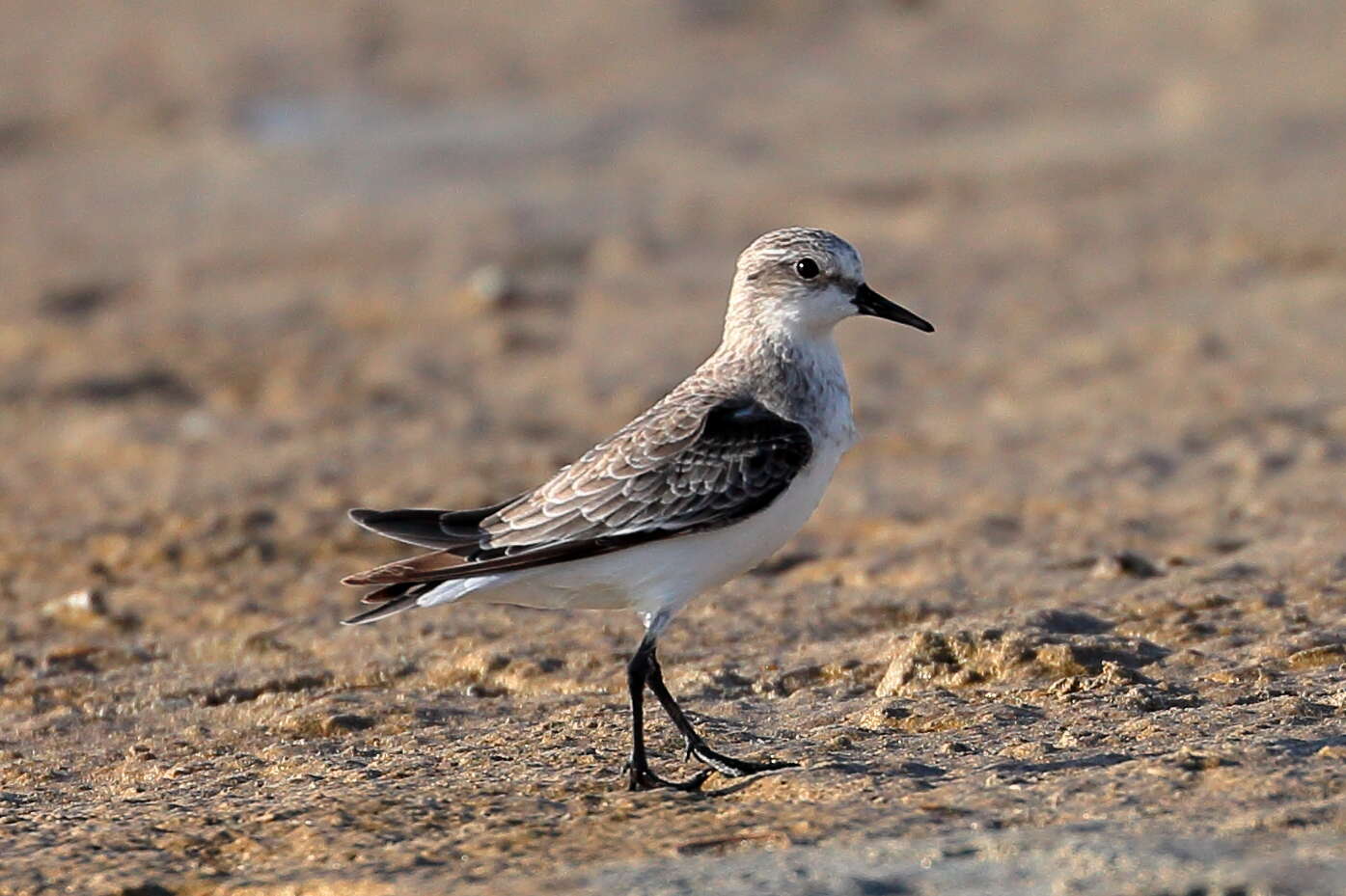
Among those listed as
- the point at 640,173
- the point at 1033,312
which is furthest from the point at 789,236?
the point at 640,173

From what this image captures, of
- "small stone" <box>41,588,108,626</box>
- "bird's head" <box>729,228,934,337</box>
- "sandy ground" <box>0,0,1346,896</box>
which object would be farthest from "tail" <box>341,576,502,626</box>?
"small stone" <box>41,588,108,626</box>

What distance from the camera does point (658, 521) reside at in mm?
7000

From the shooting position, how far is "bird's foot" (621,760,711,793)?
6.54m

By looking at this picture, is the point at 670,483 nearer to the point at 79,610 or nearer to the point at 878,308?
the point at 878,308

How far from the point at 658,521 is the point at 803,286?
4.09 feet

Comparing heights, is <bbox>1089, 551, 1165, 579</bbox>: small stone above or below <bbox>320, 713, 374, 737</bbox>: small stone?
below

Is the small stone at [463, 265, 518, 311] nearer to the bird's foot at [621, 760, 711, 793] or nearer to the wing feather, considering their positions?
the wing feather

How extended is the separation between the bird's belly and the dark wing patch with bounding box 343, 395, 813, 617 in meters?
0.05

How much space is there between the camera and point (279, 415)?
532 inches

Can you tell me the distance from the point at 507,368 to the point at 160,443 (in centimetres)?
276

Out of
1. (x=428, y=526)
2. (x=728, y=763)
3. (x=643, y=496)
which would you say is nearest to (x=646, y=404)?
(x=428, y=526)

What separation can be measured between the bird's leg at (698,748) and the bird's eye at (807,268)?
1686mm

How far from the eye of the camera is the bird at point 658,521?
Answer: 693 centimetres

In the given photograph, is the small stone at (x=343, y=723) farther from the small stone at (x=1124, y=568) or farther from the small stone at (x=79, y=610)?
the small stone at (x=1124, y=568)
